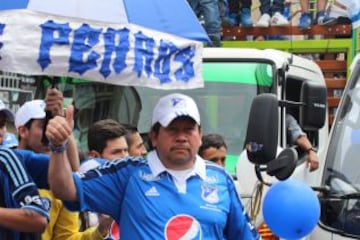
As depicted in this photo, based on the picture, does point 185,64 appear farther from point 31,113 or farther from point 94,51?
point 31,113

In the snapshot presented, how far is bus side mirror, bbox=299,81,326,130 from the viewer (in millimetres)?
5109

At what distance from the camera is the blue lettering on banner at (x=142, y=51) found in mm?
3947

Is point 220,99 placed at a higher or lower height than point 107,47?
lower

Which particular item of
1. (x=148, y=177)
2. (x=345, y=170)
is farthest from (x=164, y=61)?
(x=345, y=170)

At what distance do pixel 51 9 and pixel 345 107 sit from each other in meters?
3.07

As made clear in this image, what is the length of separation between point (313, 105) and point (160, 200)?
1.57m

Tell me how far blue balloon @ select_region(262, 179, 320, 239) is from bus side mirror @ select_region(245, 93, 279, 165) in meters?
0.33

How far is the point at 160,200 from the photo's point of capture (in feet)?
12.9

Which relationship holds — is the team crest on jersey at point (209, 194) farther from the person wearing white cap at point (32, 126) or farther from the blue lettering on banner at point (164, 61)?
the person wearing white cap at point (32, 126)

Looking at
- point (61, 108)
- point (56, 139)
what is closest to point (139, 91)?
point (61, 108)

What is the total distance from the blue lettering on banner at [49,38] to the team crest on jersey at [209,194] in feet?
3.05

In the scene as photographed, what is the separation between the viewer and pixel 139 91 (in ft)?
24.6

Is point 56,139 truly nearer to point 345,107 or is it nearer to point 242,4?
point 345,107

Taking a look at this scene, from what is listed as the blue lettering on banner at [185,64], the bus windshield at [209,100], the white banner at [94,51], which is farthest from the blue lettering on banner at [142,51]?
the bus windshield at [209,100]
